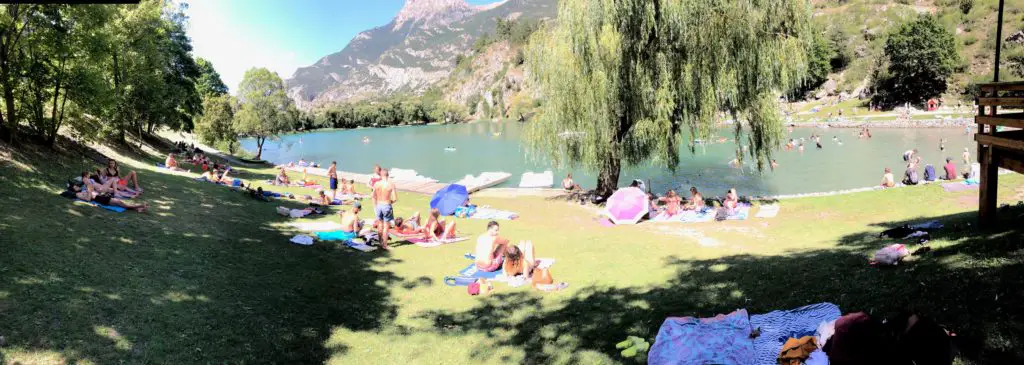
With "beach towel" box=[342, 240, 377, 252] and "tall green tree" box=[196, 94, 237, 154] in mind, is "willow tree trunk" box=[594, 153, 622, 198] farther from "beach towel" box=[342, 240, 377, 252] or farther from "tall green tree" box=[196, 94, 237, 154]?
"tall green tree" box=[196, 94, 237, 154]

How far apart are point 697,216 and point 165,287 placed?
44.6 feet

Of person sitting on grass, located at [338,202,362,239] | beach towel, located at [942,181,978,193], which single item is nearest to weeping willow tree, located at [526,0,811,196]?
beach towel, located at [942,181,978,193]

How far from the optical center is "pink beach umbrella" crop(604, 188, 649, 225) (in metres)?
15.8

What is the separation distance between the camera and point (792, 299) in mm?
7082

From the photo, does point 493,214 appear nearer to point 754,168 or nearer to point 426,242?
point 426,242

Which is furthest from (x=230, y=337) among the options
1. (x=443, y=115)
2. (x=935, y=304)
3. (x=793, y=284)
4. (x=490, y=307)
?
(x=443, y=115)

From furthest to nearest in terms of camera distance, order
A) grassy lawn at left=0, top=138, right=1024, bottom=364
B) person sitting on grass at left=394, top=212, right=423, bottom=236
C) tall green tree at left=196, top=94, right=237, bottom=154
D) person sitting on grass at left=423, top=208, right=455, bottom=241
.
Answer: tall green tree at left=196, top=94, right=237, bottom=154, person sitting on grass at left=394, top=212, right=423, bottom=236, person sitting on grass at left=423, top=208, right=455, bottom=241, grassy lawn at left=0, top=138, right=1024, bottom=364

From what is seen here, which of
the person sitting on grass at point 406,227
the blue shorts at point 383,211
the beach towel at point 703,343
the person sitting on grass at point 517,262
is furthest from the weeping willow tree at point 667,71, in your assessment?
the beach towel at point 703,343

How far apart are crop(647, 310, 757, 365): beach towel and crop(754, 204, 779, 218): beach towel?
10410 mm

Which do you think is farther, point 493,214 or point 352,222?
point 493,214

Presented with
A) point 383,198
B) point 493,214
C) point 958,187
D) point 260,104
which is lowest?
point 493,214

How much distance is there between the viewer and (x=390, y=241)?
43.1 ft

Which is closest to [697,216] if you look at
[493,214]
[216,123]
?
[493,214]

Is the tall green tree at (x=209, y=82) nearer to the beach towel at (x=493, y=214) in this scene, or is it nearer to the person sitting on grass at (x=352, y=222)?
the beach towel at (x=493, y=214)
